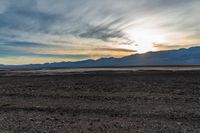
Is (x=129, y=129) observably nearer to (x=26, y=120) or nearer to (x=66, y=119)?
(x=66, y=119)

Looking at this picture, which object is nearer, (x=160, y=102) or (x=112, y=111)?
(x=112, y=111)

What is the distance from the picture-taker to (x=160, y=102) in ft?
63.6

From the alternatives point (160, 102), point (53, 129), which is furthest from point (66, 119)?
point (160, 102)

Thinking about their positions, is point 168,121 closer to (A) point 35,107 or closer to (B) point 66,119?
(B) point 66,119

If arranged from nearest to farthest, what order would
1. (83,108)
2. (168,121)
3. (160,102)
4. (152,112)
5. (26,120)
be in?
1. (168,121)
2. (26,120)
3. (152,112)
4. (83,108)
5. (160,102)

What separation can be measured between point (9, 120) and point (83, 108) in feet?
16.9

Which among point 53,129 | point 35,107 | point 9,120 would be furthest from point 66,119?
point 35,107

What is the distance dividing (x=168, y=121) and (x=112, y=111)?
4.14m

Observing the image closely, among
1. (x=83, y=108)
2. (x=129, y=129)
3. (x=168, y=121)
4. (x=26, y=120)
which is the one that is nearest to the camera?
(x=129, y=129)

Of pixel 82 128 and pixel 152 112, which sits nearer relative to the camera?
pixel 82 128

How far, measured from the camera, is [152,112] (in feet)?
51.6

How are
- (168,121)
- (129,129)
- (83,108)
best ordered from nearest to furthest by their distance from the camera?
(129,129) → (168,121) → (83,108)

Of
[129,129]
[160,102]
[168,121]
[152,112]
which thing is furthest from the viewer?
[160,102]

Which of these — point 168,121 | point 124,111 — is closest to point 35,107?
point 124,111
